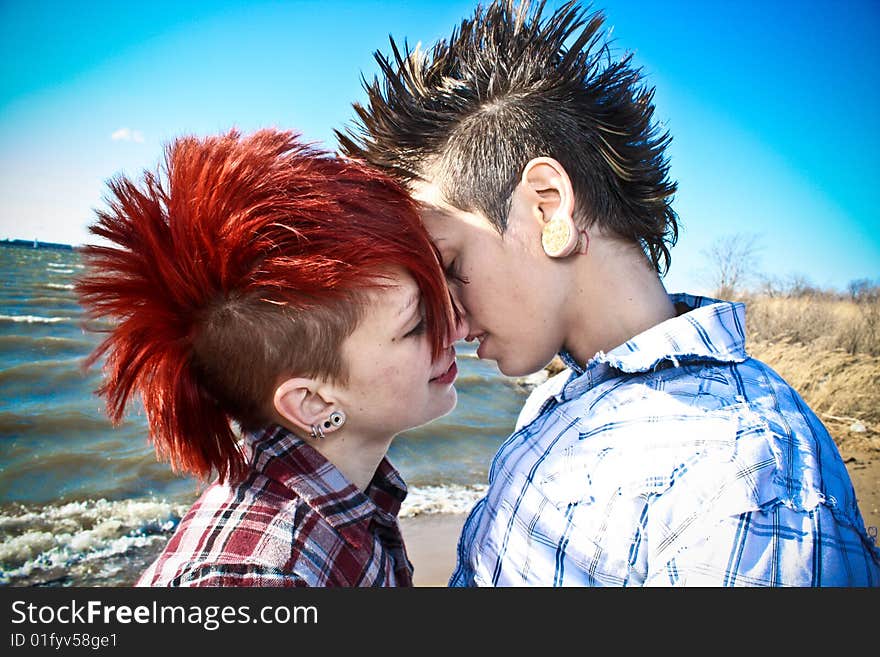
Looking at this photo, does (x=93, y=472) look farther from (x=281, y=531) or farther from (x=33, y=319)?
(x=33, y=319)

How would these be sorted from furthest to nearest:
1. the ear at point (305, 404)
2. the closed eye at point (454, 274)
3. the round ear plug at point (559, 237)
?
the closed eye at point (454, 274) < the round ear plug at point (559, 237) < the ear at point (305, 404)

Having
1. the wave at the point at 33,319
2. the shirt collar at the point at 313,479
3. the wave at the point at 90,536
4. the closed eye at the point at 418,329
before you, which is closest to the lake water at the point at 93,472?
the wave at the point at 90,536

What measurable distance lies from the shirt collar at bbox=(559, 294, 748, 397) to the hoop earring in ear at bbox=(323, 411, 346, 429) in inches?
26.3

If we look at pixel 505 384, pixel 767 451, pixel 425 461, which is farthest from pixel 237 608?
pixel 505 384

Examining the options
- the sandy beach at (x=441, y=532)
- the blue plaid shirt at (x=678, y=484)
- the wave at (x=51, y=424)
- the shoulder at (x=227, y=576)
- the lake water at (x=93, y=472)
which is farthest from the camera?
the wave at (x=51, y=424)

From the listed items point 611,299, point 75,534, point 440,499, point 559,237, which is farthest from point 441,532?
point 559,237

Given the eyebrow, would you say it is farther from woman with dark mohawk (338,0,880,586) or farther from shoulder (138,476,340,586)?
shoulder (138,476,340,586)

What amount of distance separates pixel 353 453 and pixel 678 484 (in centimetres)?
88

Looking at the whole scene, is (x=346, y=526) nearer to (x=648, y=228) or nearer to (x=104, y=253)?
(x=104, y=253)

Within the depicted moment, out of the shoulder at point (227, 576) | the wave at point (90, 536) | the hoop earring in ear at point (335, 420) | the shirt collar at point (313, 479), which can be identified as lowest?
the wave at point (90, 536)

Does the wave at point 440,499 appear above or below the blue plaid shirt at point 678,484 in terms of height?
below

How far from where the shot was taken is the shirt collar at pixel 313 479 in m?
1.52

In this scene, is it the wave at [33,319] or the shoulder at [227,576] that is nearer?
the shoulder at [227,576]

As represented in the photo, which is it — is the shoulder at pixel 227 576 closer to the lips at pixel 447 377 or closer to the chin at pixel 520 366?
the lips at pixel 447 377
